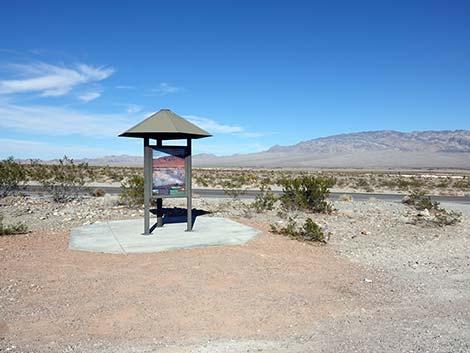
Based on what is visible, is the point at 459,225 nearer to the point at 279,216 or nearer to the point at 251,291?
the point at 279,216

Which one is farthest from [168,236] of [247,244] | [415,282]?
[415,282]

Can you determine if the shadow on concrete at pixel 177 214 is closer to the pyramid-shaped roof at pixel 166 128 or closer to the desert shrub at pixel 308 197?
the pyramid-shaped roof at pixel 166 128

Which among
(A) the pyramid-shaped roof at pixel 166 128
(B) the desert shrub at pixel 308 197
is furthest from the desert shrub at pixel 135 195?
(B) the desert shrub at pixel 308 197

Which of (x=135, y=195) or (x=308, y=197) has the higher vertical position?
(x=135, y=195)

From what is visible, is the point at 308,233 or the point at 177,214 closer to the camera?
the point at 308,233

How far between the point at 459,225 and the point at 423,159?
160872mm

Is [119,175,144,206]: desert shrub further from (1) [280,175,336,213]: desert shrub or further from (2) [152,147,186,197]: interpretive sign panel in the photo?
(1) [280,175,336,213]: desert shrub

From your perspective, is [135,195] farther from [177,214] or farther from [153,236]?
[153,236]

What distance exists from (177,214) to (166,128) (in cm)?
535

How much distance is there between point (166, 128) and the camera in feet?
37.3

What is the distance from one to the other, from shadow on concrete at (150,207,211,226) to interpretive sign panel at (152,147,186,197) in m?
2.06

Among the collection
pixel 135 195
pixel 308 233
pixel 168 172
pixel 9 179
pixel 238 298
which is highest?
pixel 168 172

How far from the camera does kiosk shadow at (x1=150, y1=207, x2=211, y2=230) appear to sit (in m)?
14.3

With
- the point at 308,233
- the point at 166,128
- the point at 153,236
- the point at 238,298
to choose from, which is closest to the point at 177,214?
the point at 153,236
